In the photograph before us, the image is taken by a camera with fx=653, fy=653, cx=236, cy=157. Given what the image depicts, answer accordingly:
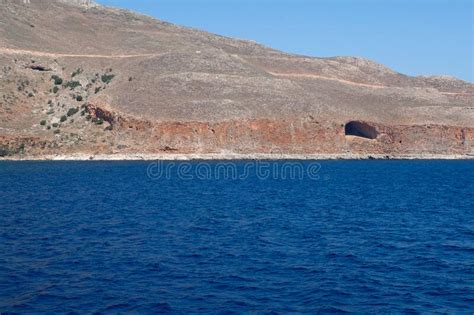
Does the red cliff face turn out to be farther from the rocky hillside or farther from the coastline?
the coastline

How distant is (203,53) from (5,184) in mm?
60688

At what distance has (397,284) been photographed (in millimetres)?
19422

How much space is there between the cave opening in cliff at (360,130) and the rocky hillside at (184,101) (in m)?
0.18

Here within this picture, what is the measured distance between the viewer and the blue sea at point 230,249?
58.0ft

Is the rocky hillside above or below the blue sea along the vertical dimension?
above

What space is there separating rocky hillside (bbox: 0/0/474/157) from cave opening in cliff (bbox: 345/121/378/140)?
18 centimetres

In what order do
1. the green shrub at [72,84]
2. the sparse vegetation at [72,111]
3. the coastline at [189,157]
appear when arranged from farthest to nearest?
1. the green shrub at [72,84]
2. the sparse vegetation at [72,111]
3. the coastline at [189,157]

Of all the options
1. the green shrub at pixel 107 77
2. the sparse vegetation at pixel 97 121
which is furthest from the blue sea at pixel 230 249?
the green shrub at pixel 107 77

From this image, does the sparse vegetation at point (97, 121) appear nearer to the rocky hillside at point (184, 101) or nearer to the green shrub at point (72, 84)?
the rocky hillside at point (184, 101)

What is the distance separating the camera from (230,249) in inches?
950

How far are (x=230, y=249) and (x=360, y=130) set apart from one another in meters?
68.5

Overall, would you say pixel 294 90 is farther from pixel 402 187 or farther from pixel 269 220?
pixel 269 220

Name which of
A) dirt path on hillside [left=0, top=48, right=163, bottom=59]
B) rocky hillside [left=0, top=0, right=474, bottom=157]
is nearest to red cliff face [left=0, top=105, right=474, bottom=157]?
rocky hillside [left=0, top=0, right=474, bottom=157]

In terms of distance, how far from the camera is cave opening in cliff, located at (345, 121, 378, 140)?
290ft
